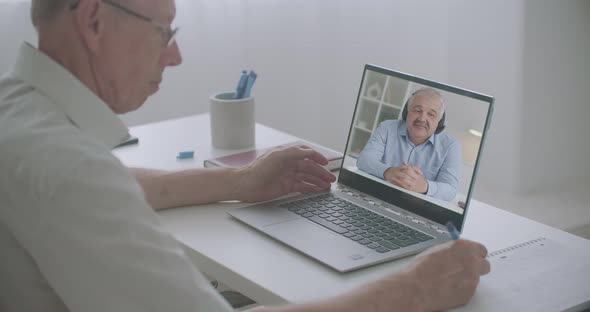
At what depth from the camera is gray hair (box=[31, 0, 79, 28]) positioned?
100cm

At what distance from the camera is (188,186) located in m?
1.48

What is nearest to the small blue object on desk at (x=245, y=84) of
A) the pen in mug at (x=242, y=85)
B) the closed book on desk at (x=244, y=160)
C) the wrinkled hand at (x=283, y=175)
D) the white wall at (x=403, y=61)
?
the pen in mug at (x=242, y=85)

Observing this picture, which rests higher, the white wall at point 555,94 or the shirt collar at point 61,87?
the shirt collar at point 61,87

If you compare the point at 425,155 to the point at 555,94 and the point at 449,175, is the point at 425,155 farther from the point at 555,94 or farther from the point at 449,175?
the point at 555,94

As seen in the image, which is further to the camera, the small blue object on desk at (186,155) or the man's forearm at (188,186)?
the small blue object on desk at (186,155)

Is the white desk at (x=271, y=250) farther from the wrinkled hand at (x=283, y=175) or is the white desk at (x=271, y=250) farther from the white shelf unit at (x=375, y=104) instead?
the white shelf unit at (x=375, y=104)

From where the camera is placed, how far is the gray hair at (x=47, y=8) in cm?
100

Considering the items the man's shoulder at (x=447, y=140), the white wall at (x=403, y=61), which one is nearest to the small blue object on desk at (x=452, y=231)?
the man's shoulder at (x=447, y=140)

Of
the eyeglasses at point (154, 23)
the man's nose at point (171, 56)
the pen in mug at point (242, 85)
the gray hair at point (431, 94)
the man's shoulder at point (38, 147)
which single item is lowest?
the pen in mug at point (242, 85)

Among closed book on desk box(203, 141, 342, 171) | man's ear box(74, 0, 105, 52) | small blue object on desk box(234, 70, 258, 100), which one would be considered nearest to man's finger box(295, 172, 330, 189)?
closed book on desk box(203, 141, 342, 171)

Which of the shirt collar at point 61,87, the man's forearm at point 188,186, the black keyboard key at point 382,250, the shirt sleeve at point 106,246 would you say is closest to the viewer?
the shirt sleeve at point 106,246

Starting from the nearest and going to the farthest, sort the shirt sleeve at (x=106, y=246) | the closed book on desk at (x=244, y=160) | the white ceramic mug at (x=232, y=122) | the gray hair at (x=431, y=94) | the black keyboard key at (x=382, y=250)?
the shirt sleeve at (x=106, y=246) → the black keyboard key at (x=382, y=250) → the gray hair at (x=431, y=94) → the closed book on desk at (x=244, y=160) → the white ceramic mug at (x=232, y=122)

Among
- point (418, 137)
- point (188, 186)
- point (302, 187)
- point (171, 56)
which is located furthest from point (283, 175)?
point (171, 56)

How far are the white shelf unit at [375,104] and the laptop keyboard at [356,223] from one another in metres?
0.12
